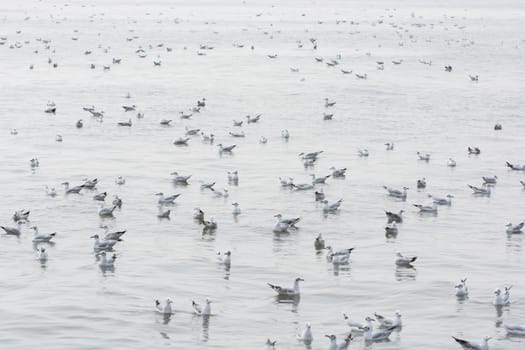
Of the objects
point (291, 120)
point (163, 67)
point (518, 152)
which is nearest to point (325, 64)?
point (163, 67)

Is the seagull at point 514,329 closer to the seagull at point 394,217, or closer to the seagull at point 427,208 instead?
the seagull at point 394,217

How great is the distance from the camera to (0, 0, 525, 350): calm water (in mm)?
27375

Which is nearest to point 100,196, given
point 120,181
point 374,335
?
point 120,181

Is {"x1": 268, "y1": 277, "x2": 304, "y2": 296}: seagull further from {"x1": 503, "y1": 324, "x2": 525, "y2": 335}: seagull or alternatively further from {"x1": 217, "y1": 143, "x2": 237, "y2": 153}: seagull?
{"x1": 217, "y1": 143, "x2": 237, "y2": 153}: seagull

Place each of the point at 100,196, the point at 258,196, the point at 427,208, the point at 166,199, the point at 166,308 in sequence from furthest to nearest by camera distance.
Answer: the point at 258,196 < the point at 100,196 < the point at 166,199 < the point at 427,208 < the point at 166,308

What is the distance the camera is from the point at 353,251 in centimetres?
3316

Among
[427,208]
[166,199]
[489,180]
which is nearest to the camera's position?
[427,208]

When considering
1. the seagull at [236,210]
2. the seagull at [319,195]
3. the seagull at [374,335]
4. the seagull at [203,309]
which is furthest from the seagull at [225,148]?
the seagull at [374,335]

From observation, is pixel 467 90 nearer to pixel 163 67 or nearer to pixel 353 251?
pixel 163 67

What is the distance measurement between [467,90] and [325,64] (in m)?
17.5

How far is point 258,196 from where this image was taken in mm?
40469

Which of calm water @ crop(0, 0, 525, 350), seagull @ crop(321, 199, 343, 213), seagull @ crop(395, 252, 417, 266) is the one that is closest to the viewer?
calm water @ crop(0, 0, 525, 350)

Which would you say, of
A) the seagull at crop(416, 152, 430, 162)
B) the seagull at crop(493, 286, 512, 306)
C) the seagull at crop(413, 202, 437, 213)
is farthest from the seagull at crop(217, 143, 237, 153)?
the seagull at crop(493, 286, 512, 306)

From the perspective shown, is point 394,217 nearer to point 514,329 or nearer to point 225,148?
point 514,329
